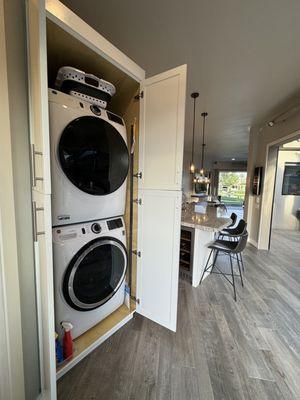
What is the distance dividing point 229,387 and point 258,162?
426cm

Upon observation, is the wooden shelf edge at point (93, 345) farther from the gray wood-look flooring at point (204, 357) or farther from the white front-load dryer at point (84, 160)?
the white front-load dryer at point (84, 160)

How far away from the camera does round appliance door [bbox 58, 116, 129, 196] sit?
3.87ft

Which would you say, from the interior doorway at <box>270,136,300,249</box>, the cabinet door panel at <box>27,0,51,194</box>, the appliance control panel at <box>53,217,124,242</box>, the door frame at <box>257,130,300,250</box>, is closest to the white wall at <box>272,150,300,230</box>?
the interior doorway at <box>270,136,300,249</box>

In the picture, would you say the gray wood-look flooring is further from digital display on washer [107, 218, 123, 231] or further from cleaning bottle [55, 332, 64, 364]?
digital display on washer [107, 218, 123, 231]

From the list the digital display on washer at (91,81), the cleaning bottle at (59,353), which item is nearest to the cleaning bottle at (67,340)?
the cleaning bottle at (59,353)

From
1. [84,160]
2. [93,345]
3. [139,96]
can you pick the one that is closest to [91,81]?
[139,96]

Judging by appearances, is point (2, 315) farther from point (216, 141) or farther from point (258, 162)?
point (216, 141)

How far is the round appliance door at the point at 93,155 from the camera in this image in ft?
3.87

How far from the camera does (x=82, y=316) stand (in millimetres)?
1417

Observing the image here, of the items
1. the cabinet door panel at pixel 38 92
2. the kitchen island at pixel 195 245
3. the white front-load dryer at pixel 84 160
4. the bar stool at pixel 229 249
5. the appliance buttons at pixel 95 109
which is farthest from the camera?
the kitchen island at pixel 195 245

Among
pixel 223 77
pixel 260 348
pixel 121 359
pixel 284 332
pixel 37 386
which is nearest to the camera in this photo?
pixel 37 386

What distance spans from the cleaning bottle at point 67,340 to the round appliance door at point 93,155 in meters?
0.96

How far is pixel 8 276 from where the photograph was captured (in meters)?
0.87

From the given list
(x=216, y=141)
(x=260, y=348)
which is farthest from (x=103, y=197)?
(x=216, y=141)
